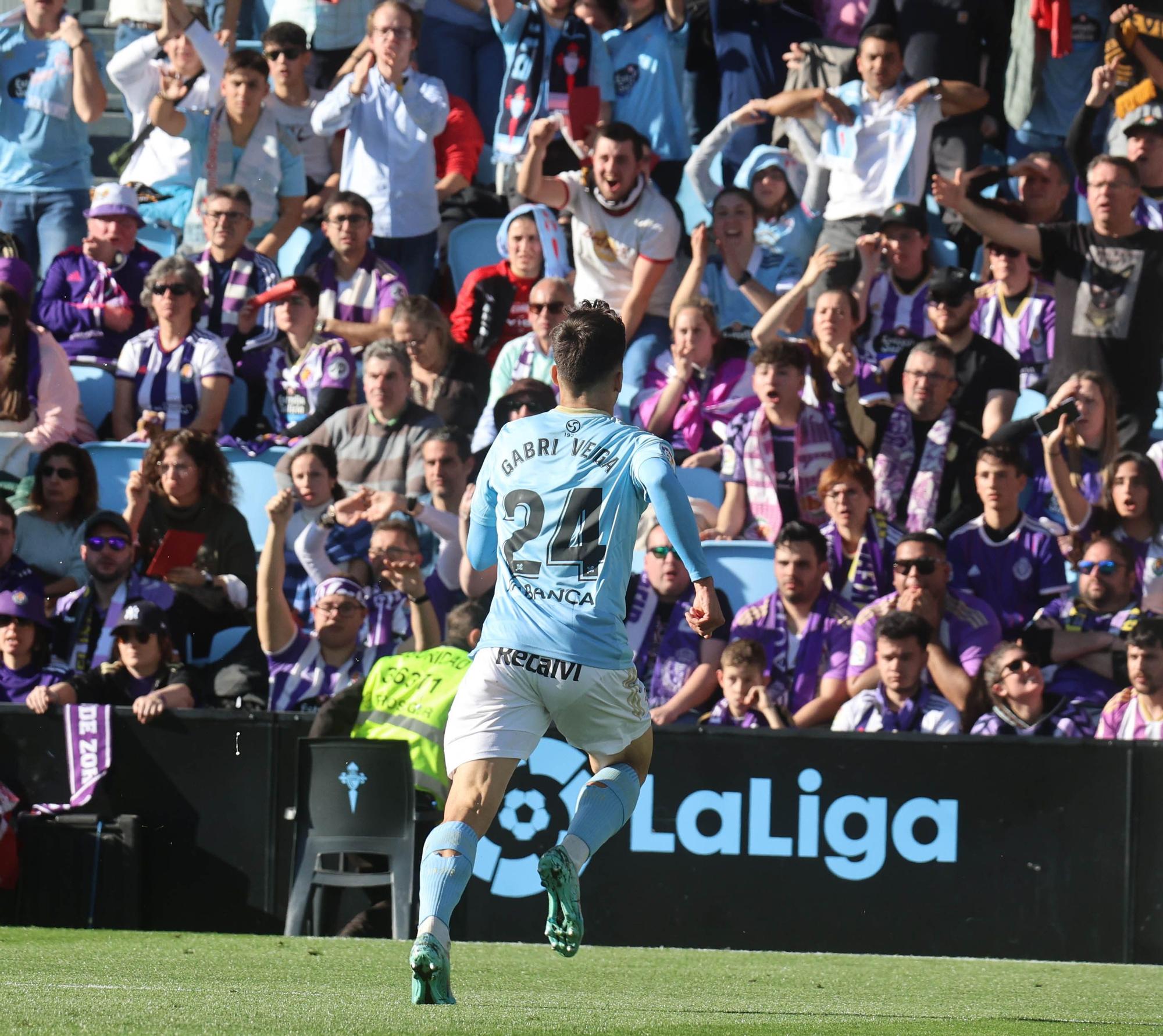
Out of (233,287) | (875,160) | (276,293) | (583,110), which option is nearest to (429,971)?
(276,293)

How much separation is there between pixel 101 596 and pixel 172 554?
0.43 m

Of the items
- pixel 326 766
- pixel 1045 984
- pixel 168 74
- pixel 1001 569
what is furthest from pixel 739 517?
pixel 168 74

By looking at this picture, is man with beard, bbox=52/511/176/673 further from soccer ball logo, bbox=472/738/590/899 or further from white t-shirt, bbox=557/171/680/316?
white t-shirt, bbox=557/171/680/316

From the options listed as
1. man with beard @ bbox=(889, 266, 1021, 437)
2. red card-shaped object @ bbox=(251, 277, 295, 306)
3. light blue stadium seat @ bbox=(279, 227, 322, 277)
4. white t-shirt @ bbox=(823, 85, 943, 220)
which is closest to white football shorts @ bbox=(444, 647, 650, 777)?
man with beard @ bbox=(889, 266, 1021, 437)

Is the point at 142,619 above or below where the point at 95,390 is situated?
below

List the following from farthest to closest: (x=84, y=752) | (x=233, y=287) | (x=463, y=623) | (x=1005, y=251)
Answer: (x=233, y=287), (x=1005, y=251), (x=463, y=623), (x=84, y=752)

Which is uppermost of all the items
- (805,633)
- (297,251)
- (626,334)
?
(297,251)

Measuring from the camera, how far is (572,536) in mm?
4926

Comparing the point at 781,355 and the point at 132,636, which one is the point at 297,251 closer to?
the point at 781,355

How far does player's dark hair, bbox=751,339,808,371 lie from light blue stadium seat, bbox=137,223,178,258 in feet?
15.8

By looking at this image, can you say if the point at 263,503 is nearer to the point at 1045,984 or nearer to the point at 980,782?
the point at 980,782

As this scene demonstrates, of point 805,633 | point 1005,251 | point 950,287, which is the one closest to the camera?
point 805,633

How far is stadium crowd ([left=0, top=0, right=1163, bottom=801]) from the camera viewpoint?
9320 mm

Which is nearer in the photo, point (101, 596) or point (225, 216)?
point (101, 596)
